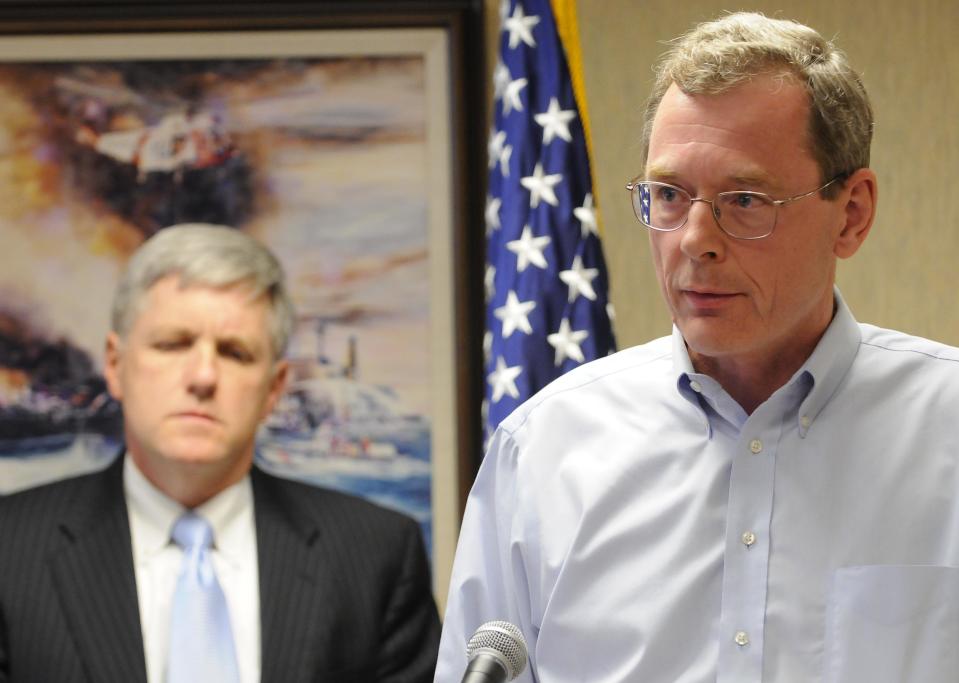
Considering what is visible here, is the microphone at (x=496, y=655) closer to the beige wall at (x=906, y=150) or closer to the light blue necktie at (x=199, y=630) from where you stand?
the light blue necktie at (x=199, y=630)

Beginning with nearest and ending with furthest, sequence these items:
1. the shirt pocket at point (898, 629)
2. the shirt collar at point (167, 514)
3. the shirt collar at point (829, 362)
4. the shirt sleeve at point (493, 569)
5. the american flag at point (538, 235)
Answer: the shirt pocket at point (898, 629)
the shirt collar at point (829, 362)
the shirt sleeve at point (493, 569)
the shirt collar at point (167, 514)
the american flag at point (538, 235)

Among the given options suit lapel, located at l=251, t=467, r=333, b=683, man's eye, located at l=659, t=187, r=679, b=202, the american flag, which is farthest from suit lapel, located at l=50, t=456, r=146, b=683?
man's eye, located at l=659, t=187, r=679, b=202

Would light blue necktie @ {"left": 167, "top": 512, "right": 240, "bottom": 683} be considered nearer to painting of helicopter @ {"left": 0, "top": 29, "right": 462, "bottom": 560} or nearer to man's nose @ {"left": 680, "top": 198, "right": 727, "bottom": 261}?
painting of helicopter @ {"left": 0, "top": 29, "right": 462, "bottom": 560}

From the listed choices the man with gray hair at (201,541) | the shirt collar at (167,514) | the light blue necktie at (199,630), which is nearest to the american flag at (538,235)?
the man with gray hair at (201,541)

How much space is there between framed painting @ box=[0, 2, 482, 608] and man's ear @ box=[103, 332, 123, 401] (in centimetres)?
18

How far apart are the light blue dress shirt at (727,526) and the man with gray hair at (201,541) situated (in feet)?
3.17

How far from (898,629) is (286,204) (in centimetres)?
214

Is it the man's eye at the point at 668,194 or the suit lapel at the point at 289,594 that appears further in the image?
the suit lapel at the point at 289,594

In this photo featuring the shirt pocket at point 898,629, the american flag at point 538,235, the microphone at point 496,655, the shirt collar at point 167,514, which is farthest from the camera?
the american flag at point 538,235

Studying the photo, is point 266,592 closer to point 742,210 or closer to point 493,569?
point 493,569

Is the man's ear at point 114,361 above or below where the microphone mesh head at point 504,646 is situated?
above

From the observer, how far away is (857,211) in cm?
164

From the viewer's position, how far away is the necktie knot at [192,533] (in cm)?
271

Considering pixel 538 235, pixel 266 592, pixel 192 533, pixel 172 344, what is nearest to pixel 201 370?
pixel 172 344
